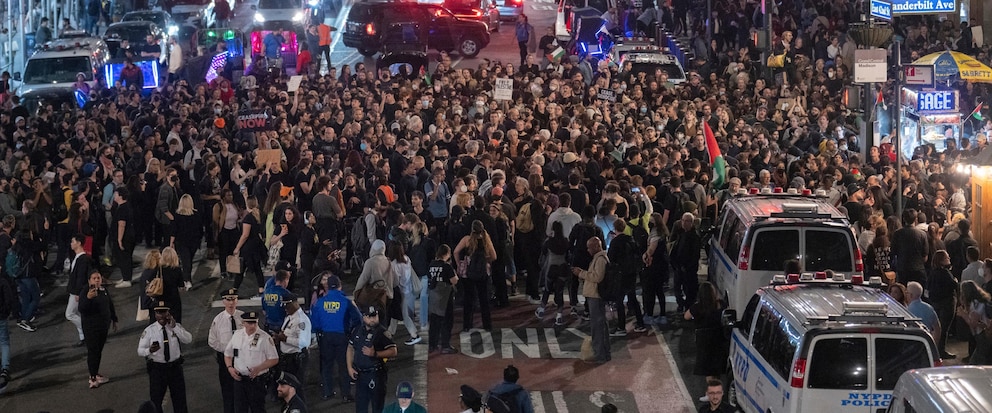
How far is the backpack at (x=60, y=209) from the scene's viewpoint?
67.9 ft

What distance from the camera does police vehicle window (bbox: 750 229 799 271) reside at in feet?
51.0

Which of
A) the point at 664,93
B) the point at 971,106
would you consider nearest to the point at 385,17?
the point at 664,93

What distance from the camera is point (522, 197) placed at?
19.7 m

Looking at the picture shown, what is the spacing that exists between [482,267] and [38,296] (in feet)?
19.1

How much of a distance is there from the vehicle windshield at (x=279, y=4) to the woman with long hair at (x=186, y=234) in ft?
80.4

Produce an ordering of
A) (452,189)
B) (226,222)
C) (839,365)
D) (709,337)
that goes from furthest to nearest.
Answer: (452,189) → (226,222) → (709,337) → (839,365)

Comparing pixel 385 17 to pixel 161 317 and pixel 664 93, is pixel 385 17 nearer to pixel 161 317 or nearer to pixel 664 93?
pixel 664 93

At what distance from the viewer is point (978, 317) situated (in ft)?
45.1

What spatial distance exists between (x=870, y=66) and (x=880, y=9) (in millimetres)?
1449

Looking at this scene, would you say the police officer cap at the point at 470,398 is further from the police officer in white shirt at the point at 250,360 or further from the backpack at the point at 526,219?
the backpack at the point at 526,219

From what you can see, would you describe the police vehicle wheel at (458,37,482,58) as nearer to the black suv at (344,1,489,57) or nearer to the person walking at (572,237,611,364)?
the black suv at (344,1,489,57)

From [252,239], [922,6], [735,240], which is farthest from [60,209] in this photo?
[922,6]

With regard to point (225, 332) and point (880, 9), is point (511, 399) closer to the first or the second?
point (225, 332)

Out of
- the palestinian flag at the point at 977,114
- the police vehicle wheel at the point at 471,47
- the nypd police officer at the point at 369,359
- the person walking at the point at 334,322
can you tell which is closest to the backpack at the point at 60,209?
the person walking at the point at 334,322
